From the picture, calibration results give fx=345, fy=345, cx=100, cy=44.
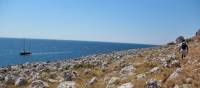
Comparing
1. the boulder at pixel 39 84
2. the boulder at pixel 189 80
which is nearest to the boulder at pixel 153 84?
the boulder at pixel 189 80

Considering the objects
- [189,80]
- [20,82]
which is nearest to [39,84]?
[20,82]

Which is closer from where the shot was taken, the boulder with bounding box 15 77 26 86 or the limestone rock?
the limestone rock

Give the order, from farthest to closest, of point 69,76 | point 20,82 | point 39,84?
point 20,82, point 69,76, point 39,84

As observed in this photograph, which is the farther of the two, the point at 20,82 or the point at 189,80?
the point at 20,82

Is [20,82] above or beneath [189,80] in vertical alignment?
beneath

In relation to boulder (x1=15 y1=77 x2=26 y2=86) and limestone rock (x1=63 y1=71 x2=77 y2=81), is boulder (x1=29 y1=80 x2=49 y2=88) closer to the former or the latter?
limestone rock (x1=63 y1=71 x2=77 y2=81)

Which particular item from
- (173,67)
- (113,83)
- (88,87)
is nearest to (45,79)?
(88,87)

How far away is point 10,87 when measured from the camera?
28.0 meters

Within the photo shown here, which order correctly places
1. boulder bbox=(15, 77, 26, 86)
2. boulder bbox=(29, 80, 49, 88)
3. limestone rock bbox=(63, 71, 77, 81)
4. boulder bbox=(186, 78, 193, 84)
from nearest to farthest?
boulder bbox=(186, 78, 193, 84) → boulder bbox=(29, 80, 49, 88) → limestone rock bbox=(63, 71, 77, 81) → boulder bbox=(15, 77, 26, 86)

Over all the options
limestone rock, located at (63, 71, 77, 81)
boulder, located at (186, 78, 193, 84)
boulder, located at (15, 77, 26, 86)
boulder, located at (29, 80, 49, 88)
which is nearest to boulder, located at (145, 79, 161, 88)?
boulder, located at (186, 78, 193, 84)

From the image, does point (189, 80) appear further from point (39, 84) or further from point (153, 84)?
point (39, 84)

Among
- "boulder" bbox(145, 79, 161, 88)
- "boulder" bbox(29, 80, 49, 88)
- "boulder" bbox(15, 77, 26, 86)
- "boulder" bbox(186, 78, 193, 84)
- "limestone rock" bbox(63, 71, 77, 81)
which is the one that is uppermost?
"boulder" bbox(186, 78, 193, 84)

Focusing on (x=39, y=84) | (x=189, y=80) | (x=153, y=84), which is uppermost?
(x=189, y=80)

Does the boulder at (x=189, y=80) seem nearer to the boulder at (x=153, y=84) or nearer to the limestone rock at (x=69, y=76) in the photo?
the boulder at (x=153, y=84)
